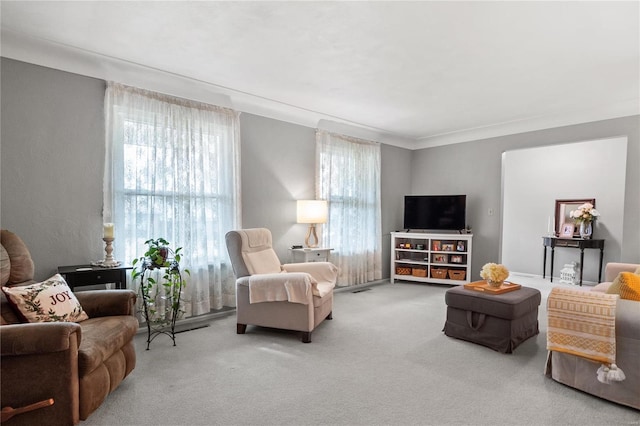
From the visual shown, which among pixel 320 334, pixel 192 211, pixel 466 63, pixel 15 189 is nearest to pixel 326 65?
pixel 466 63

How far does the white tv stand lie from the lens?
18.3ft

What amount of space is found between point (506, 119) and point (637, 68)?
183 cm

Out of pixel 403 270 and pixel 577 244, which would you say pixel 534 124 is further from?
pixel 403 270

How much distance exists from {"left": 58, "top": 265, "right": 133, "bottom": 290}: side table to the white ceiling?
1.79m

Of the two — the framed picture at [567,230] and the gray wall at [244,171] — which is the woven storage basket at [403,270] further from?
the framed picture at [567,230]

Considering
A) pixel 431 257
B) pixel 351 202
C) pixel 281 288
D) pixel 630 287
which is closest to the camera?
pixel 630 287

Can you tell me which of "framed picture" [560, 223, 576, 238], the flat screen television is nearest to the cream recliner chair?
the flat screen television

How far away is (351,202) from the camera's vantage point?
545cm

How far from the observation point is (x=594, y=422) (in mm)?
1952

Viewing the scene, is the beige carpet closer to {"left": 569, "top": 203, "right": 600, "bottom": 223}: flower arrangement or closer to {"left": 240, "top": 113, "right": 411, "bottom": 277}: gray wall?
{"left": 240, "top": 113, "right": 411, "bottom": 277}: gray wall

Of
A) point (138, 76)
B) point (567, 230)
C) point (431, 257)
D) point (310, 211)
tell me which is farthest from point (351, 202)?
point (567, 230)

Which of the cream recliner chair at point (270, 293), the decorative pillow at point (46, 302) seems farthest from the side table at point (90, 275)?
the cream recliner chair at point (270, 293)

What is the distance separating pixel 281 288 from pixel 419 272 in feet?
11.1

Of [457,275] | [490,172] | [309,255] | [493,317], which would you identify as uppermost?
[490,172]
